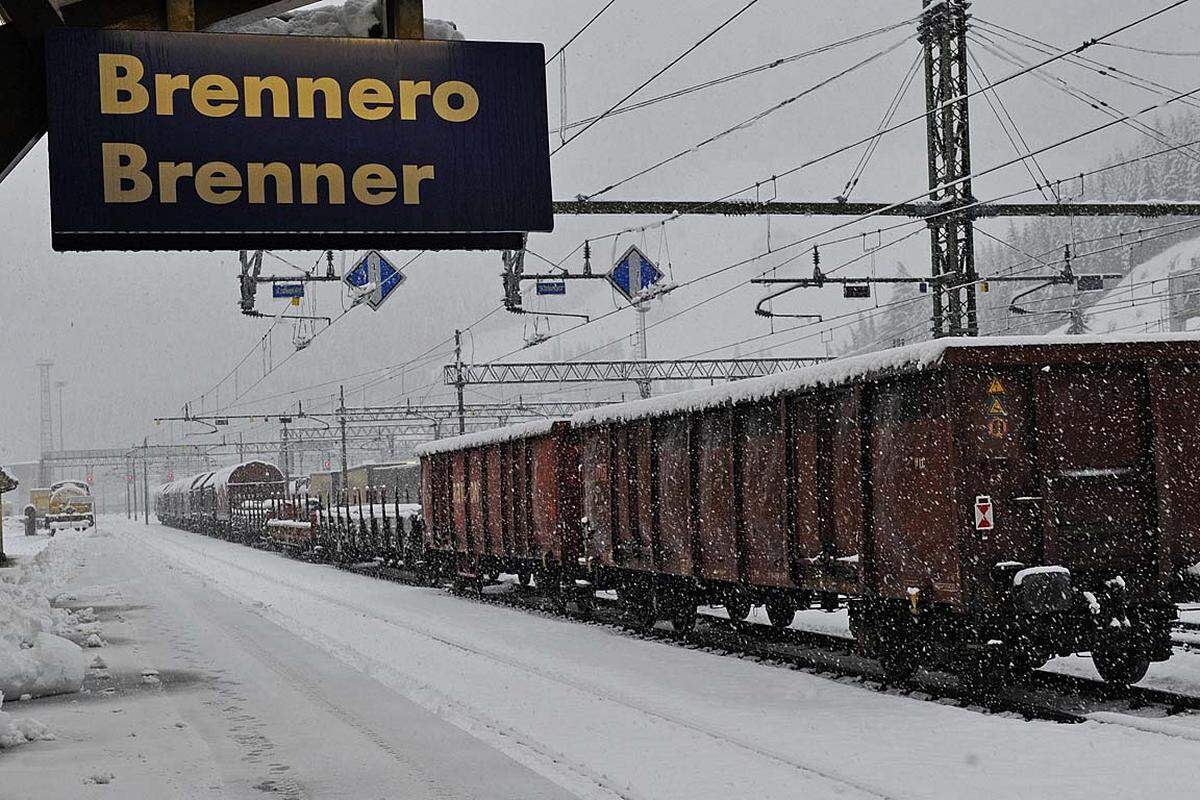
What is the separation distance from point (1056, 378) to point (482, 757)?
19.2 ft

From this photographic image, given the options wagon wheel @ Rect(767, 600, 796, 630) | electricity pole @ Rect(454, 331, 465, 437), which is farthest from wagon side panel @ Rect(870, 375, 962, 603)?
electricity pole @ Rect(454, 331, 465, 437)

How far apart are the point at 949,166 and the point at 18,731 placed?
1675 cm

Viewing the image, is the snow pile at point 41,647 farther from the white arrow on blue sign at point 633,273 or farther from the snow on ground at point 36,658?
the white arrow on blue sign at point 633,273

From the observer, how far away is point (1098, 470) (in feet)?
38.9

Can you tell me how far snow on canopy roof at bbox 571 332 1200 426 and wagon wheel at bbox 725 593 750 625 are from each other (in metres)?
2.50

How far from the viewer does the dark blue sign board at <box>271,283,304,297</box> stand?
30.0 m

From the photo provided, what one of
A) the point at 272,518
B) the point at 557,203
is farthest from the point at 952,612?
the point at 272,518

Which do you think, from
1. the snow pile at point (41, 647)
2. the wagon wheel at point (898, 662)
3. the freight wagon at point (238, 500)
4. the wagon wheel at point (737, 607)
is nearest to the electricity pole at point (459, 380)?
the freight wagon at point (238, 500)

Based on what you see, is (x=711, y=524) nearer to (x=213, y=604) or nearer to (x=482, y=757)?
(x=482, y=757)

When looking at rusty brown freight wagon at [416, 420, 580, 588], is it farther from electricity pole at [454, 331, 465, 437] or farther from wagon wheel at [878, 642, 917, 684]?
electricity pole at [454, 331, 465, 437]

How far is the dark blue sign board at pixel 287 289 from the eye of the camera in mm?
29953

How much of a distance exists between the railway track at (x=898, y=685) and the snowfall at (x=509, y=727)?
0.73 ft

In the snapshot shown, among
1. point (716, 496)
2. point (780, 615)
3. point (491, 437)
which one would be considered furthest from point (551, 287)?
point (716, 496)

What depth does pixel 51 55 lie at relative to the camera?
27.6ft
